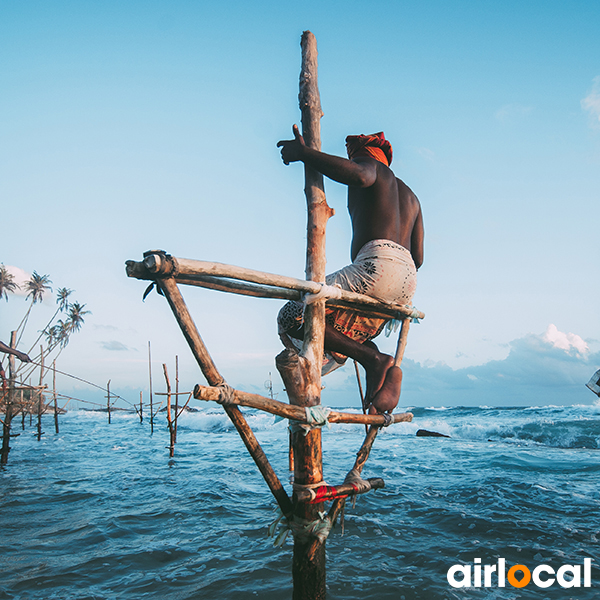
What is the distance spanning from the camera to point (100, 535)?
22.3 ft

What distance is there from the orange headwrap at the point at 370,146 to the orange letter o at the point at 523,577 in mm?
5547

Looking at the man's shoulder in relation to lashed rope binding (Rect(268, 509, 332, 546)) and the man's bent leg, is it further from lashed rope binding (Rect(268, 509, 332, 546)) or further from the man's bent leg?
lashed rope binding (Rect(268, 509, 332, 546))

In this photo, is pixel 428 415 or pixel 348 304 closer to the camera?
pixel 348 304

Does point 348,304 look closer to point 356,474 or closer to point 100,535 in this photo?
point 356,474

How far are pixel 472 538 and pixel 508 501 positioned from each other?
3095mm

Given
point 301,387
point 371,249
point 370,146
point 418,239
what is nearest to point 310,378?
point 301,387

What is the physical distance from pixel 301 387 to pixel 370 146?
6.92ft

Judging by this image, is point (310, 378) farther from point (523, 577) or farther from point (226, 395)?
point (523, 577)

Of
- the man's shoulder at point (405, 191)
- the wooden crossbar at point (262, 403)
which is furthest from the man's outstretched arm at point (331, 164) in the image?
the wooden crossbar at point (262, 403)

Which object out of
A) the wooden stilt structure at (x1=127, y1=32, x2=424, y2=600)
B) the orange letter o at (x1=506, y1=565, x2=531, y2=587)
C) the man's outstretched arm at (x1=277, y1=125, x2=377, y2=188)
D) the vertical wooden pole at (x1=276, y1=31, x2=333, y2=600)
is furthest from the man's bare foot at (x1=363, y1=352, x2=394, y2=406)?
the orange letter o at (x1=506, y1=565, x2=531, y2=587)

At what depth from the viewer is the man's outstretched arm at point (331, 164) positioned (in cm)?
Answer: 287

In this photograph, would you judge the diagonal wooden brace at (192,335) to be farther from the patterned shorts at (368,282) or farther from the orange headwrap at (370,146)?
the orange headwrap at (370,146)

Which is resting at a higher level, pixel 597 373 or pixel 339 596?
pixel 597 373

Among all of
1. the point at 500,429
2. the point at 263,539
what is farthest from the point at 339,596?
the point at 500,429
